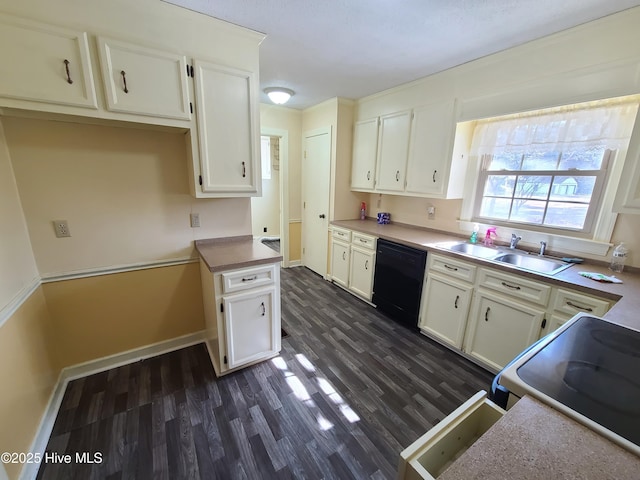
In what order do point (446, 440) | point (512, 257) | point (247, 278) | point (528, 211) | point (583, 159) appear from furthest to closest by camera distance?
point (528, 211) < point (512, 257) < point (583, 159) < point (247, 278) < point (446, 440)

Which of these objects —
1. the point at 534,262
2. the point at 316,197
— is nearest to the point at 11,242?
the point at 316,197

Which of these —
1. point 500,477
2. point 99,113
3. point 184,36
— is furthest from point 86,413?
point 184,36

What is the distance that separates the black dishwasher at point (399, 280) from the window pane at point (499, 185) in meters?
0.93

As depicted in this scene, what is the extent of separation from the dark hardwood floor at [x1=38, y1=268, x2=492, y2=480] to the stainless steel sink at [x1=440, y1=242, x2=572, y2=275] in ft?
3.00

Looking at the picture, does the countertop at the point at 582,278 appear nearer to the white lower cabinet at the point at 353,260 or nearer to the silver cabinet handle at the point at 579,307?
the silver cabinet handle at the point at 579,307

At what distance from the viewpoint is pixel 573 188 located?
2100 mm

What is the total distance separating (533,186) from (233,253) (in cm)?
265

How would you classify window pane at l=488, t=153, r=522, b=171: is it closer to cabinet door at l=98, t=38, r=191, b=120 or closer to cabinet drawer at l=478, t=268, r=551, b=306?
cabinet drawer at l=478, t=268, r=551, b=306

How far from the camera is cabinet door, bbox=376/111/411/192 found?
2.91 meters

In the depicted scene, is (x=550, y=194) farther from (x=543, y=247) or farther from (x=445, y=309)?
(x=445, y=309)

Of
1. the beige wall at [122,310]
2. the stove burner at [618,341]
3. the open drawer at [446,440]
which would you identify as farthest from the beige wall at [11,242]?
the stove burner at [618,341]

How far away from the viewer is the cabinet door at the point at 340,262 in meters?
3.45

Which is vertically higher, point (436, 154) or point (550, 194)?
point (436, 154)

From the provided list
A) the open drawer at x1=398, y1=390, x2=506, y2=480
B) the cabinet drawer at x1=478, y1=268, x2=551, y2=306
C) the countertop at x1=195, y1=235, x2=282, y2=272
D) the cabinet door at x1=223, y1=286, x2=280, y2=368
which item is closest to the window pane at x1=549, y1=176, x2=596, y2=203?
the cabinet drawer at x1=478, y1=268, x2=551, y2=306
